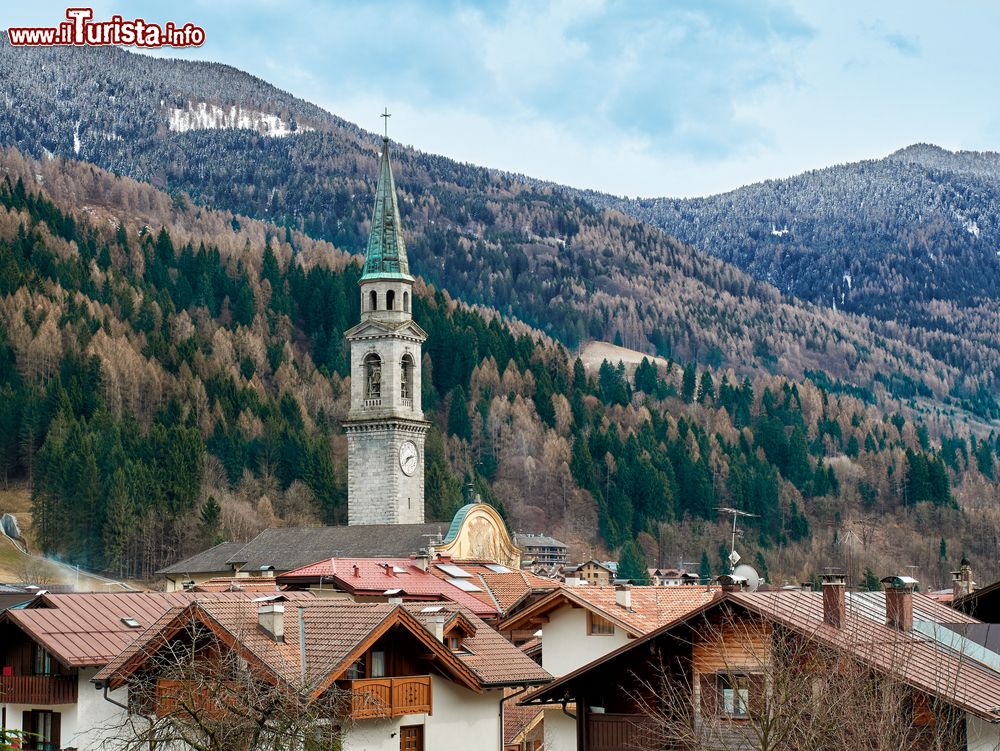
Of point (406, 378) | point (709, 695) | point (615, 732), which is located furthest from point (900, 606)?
point (406, 378)

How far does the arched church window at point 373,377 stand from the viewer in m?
112

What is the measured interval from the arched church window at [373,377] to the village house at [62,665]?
65906mm

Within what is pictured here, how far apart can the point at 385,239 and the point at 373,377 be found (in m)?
8.97

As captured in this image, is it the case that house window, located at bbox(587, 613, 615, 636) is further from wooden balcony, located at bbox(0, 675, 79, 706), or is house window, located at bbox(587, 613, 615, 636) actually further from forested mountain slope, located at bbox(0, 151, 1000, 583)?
forested mountain slope, located at bbox(0, 151, 1000, 583)

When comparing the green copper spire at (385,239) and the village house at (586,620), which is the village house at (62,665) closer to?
the village house at (586,620)

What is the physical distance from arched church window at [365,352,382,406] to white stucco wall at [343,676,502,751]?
228 ft

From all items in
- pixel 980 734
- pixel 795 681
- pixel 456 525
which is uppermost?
pixel 456 525

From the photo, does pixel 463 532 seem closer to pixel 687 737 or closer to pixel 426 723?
pixel 426 723

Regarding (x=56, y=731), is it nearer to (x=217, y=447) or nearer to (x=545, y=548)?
(x=217, y=447)

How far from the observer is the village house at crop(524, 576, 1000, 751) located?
29.6 meters

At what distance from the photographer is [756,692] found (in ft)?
109

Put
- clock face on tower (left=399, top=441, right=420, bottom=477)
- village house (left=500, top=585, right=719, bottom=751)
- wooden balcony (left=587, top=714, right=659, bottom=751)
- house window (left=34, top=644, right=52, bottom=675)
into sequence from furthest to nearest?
clock face on tower (left=399, top=441, right=420, bottom=477) < village house (left=500, top=585, right=719, bottom=751) < house window (left=34, top=644, right=52, bottom=675) < wooden balcony (left=587, top=714, right=659, bottom=751)

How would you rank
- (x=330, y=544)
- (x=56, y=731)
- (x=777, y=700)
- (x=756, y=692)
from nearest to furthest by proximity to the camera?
(x=777, y=700) → (x=756, y=692) → (x=56, y=731) → (x=330, y=544)

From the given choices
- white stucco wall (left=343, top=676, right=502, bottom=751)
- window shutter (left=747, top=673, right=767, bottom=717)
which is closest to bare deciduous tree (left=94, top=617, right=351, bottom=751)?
white stucco wall (left=343, top=676, right=502, bottom=751)
